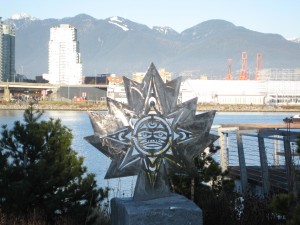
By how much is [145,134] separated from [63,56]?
174 m

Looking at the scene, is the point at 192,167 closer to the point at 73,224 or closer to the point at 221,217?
the point at 221,217

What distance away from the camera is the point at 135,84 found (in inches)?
226

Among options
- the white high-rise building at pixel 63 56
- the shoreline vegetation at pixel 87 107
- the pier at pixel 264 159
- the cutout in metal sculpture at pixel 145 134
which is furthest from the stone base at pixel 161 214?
the white high-rise building at pixel 63 56

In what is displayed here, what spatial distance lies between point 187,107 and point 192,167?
1.97 feet

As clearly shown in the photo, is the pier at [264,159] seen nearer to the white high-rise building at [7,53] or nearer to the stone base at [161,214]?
the stone base at [161,214]

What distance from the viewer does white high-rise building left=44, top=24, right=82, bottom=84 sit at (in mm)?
174000

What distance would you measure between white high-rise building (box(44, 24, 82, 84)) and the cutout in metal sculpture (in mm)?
166241

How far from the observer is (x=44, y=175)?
5848 millimetres

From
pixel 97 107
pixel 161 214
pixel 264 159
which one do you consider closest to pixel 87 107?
pixel 97 107

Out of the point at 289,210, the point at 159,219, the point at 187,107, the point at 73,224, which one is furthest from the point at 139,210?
the point at 289,210

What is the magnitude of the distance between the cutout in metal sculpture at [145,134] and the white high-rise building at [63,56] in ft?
545

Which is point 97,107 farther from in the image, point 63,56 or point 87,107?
point 63,56

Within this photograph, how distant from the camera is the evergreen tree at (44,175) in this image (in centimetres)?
581

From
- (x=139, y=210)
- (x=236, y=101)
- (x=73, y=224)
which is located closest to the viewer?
(x=139, y=210)
